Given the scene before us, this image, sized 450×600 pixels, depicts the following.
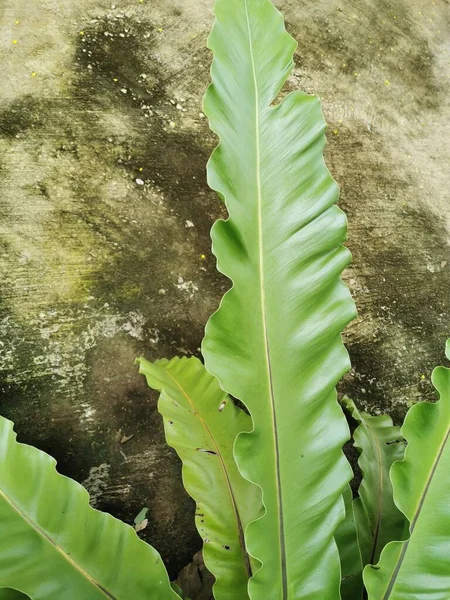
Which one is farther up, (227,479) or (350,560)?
(350,560)

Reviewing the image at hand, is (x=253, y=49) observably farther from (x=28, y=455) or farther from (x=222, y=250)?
(x=28, y=455)

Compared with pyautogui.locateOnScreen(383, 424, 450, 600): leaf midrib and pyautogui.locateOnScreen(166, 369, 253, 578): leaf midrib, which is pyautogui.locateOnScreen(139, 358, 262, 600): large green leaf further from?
pyautogui.locateOnScreen(383, 424, 450, 600): leaf midrib

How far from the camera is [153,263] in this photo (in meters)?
1.51

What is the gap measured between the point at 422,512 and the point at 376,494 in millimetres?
304

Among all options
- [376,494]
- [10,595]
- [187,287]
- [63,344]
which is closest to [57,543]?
[10,595]

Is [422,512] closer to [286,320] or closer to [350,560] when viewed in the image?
[350,560]

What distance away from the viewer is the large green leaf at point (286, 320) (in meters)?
0.84

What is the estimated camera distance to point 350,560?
103 cm

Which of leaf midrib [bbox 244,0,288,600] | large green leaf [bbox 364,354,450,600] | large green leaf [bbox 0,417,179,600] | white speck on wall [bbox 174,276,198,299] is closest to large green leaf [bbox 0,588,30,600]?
large green leaf [bbox 0,417,179,600]

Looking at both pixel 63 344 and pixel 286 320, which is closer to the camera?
pixel 286 320

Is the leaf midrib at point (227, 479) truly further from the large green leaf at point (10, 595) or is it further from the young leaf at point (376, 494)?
the large green leaf at point (10, 595)

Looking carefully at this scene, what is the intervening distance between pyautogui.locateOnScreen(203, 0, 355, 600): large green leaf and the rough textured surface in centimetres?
62

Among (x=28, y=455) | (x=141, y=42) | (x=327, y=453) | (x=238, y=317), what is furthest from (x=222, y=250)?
(x=141, y=42)

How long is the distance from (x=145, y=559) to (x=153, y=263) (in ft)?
2.72
